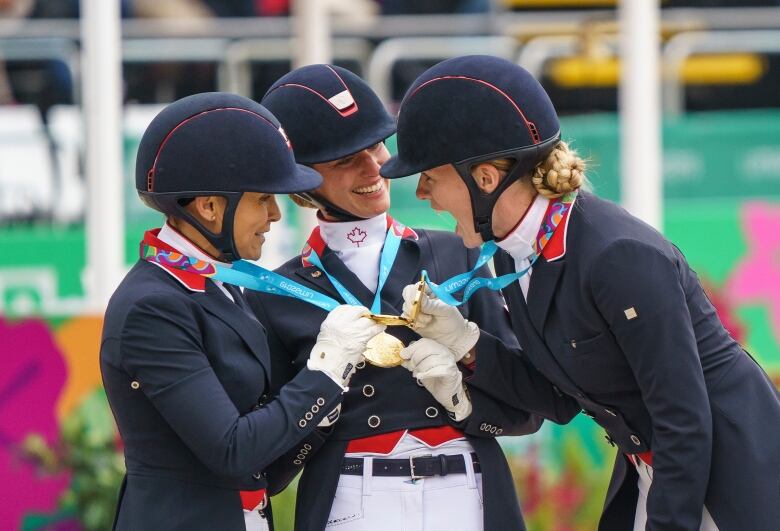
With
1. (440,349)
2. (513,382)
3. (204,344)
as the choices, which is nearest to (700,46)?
(513,382)

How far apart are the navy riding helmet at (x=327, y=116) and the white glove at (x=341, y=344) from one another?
48cm

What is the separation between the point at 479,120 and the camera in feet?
9.61

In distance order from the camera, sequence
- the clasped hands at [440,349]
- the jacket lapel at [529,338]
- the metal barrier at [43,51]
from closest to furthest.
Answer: the jacket lapel at [529,338], the clasped hands at [440,349], the metal barrier at [43,51]

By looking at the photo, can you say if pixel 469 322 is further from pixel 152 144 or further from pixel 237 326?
pixel 152 144

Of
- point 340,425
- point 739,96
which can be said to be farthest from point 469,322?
point 739,96

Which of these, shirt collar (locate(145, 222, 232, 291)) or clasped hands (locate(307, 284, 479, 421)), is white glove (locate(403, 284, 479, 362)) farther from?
shirt collar (locate(145, 222, 232, 291))

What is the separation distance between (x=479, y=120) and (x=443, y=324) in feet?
1.72

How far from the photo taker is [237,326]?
2.96 m

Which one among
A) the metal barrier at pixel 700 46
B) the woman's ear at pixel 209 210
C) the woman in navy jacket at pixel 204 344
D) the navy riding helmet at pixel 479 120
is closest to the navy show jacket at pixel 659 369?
the navy riding helmet at pixel 479 120

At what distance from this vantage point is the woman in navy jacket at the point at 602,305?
8.99ft

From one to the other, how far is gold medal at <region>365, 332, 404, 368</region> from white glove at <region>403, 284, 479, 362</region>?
2.6 inches

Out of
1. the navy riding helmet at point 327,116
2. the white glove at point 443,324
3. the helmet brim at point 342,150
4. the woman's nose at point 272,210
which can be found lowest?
the white glove at point 443,324

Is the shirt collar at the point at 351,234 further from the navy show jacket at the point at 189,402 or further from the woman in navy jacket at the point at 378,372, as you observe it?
the navy show jacket at the point at 189,402

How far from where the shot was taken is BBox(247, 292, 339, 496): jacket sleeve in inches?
127
